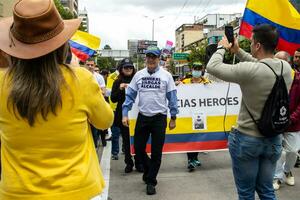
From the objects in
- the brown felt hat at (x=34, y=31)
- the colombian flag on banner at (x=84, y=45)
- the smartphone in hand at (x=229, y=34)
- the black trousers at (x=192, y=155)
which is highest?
the brown felt hat at (x=34, y=31)

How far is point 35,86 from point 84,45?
668 cm

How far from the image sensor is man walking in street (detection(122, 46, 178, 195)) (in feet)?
19.2

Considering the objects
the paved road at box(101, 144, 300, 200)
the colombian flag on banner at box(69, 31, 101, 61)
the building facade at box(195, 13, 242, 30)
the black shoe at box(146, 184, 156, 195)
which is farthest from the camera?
the building facade at box(195, 13, 242, 30)

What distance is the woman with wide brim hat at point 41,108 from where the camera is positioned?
2.09 meters

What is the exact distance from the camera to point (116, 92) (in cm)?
780

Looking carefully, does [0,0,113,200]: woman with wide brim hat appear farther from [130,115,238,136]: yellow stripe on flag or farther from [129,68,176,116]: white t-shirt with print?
[130,115,238,136]: yellow stripe on flag

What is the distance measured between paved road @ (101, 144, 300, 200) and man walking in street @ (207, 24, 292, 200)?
6.05 feet

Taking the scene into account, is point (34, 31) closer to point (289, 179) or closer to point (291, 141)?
point (291, 141)

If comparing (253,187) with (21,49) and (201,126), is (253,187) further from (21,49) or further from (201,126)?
(201,126)

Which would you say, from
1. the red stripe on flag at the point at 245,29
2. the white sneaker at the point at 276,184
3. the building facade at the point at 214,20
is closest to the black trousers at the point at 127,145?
the white sneaker at the point at 276,184

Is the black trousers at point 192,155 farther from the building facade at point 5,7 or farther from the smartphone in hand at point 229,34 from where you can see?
the building facade at point 5,7

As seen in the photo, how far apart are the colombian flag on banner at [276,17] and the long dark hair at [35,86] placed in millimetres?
3524

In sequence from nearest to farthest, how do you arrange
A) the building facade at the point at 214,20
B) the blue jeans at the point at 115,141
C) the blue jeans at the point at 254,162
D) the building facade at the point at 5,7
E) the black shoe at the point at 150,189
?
the blue jeans at the point at 254,162 → the black shoe at the point at 150,189 → the blue jeans at the point at 115,141 → the building facade at the point at 5,7 → the building facade at the point at 214,20

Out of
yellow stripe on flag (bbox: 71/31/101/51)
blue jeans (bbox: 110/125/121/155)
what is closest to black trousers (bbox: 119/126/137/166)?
blue jeans (bbox: 110/125/121/155)
